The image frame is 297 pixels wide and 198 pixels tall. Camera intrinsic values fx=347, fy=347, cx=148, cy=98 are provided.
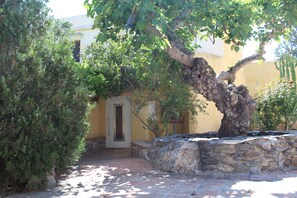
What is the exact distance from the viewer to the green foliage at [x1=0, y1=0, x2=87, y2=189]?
6738mm

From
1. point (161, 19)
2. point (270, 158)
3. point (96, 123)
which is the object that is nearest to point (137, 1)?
point (161, 19)

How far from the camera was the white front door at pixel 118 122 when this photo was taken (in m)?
15.3

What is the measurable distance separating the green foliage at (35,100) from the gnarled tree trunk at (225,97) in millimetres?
3420

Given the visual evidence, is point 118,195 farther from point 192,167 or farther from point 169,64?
point 169,64

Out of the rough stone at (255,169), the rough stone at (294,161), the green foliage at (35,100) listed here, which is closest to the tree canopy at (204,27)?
the green foliage at (35,100)

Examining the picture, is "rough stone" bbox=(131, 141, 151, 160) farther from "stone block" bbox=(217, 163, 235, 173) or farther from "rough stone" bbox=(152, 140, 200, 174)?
"stone block" bbox=(217, 163, 235, 173)

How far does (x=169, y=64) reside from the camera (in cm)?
1048

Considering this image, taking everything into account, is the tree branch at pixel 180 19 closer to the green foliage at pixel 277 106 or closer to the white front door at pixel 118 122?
the white front door at pixel 118 122

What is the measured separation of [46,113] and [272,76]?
15.3 metres

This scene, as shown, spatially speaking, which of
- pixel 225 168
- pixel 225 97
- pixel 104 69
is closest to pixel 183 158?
pixel 225 168

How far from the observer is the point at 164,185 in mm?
7203

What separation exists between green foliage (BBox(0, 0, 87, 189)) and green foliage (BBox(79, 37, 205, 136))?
3511 millimetres

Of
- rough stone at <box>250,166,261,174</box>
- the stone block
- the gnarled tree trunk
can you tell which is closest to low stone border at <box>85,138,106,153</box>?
the gnarled tree trunk

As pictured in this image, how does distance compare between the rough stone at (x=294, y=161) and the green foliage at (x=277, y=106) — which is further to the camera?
the green foliage at (x=277, y=106)
